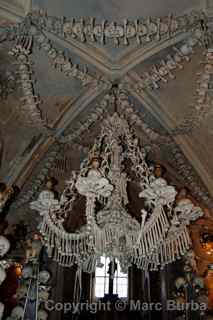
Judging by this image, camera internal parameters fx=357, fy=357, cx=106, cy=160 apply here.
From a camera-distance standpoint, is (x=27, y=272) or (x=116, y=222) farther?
(x=27, y=272)

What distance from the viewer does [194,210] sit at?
3.01 m

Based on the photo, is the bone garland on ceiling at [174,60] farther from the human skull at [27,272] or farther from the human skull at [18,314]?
the human skull at [18,314]

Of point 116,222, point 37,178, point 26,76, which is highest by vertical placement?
point 26,76

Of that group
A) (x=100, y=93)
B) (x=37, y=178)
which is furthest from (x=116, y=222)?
(x=37, y=178)

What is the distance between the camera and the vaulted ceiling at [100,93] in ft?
10.7

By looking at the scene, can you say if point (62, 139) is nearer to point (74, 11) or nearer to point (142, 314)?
point (74, 11)

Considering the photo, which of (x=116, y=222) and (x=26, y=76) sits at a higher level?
(x=26, y=76)

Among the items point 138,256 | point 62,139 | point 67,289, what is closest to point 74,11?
point 62,139

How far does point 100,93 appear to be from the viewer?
4.24 metres

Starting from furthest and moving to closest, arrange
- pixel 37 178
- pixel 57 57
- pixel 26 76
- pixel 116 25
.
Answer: pixel 37 178, pixel 26 76, pixel 57 57, pixel 116 25

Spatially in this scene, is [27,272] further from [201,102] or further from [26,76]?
[201,102]

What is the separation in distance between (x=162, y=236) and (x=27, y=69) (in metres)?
1.95

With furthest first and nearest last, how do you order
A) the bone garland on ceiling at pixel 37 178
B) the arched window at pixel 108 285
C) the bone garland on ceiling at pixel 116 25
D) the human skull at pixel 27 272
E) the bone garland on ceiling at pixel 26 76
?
1. the arched window at pixel 108 285
2. the bone garland on ceiling at pixel 37 178
3. the human skull at pixel 27 272
4. the bone garland on ceiling at pixel 26 76
5. the bone garland on ceiling at pixel 116 25

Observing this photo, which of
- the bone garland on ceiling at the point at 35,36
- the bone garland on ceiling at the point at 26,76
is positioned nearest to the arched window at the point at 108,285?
the bone garland on ceiling at the point at 26,76
